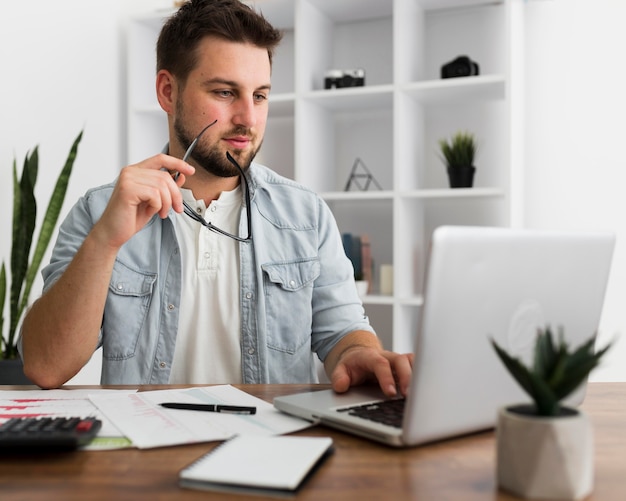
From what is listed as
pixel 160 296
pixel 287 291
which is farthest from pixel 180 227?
pixel 287 291

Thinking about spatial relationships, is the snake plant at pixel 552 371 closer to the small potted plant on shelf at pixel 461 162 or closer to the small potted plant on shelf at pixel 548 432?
the small potted plant on shelf at pixel 548 432

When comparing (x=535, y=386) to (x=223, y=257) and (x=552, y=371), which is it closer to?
(x=552, y=371)

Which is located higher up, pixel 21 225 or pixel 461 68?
pixel 461 68

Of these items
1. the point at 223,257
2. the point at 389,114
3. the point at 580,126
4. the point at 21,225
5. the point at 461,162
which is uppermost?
the point at 389,114

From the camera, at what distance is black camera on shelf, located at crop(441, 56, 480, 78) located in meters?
2.84

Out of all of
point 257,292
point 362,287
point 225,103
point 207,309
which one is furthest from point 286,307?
point 362,287

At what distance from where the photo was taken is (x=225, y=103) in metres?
1.71

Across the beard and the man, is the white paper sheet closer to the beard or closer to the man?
the man

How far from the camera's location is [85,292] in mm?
1303

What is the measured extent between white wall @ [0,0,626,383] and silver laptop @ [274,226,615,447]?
6.96 feet

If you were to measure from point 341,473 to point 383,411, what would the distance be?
0.20 metres

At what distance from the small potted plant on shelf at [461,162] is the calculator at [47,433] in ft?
7.25

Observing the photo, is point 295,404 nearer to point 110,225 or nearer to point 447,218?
point 110,225

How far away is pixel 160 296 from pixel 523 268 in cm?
100
